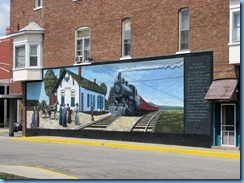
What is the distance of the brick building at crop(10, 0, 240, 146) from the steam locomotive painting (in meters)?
1.44

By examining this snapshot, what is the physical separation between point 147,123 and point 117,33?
18.1 feet

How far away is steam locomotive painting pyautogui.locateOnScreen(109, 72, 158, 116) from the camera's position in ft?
88.6

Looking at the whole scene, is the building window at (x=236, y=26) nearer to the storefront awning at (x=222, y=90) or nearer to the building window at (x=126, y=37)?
the storefront awning at (x=222, y=90)

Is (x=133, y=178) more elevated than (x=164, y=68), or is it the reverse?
(x=164, y=68)

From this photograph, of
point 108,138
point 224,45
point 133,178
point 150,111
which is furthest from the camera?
point 108,138

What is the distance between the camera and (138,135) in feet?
Result: 88.8

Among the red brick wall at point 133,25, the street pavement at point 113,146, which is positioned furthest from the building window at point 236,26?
the street pavement at point 113,146

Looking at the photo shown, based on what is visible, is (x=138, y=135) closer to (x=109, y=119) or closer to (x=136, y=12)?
(x=109, y=119)

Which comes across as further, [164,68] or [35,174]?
[164,68]

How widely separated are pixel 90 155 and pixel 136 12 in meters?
10.6

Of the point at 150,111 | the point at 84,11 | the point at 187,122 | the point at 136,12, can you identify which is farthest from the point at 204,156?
the point at 84,11

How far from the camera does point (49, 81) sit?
3294cm

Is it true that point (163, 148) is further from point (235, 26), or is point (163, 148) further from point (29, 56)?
point (29, 56)

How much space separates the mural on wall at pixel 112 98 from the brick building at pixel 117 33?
64cm
